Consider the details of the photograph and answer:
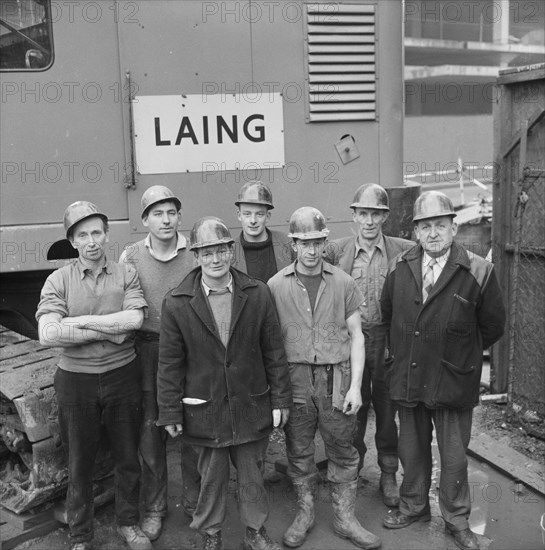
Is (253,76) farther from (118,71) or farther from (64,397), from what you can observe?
(64,397)

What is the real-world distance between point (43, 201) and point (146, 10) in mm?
1256

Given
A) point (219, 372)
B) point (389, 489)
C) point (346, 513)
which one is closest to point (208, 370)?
point (219, 372)

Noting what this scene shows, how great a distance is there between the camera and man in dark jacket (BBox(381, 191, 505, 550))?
11.8 ft

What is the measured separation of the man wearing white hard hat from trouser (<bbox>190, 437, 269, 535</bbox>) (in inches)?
14.6

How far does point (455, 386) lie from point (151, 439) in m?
1.58

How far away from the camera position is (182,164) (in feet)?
14.3

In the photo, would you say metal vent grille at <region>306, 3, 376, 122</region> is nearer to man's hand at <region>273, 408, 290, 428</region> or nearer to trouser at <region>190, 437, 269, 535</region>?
man's hand at <region>273, 408, 290, 428</region>

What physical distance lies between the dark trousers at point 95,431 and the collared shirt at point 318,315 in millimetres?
801

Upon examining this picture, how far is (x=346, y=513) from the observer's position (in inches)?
Answer: 148

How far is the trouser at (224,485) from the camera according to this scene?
11.6 feet

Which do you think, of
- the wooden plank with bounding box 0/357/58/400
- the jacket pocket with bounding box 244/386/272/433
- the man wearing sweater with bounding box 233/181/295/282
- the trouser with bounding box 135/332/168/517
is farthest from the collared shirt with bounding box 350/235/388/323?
the wooden plank with bounding box 0/357/58/400

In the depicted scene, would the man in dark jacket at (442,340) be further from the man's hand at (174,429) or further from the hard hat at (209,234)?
the man's hand at (174,429)

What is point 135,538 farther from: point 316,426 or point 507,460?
point 507,460

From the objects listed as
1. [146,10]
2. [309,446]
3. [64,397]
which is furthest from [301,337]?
[146,10]
